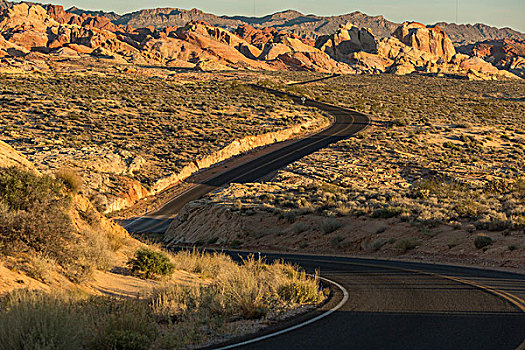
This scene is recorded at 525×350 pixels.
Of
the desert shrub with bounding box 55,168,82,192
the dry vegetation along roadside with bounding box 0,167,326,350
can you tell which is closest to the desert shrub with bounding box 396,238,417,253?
the dry vegetation along roadside with bounding box 0,167,326,350

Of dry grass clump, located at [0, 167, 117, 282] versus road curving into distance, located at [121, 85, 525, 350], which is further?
dry grass clump, located at [0, 167, 117, 282]

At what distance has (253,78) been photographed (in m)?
137

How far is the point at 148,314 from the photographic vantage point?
31.4 feet

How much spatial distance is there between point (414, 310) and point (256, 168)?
4099 cm

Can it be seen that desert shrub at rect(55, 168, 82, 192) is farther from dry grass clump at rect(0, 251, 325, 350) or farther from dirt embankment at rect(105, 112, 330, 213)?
dirt embankment at rect(105, 112, 330, 213)

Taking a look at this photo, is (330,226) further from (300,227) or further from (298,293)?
(298,293)

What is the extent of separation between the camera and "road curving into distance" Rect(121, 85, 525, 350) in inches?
331

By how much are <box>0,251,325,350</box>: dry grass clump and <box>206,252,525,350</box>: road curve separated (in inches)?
49.3

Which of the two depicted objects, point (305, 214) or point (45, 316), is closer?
point (45, 316)

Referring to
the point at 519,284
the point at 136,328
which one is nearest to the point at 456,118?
the point at 519,284

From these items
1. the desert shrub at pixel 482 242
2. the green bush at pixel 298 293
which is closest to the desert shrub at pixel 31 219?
the green bush at pixel 298 293

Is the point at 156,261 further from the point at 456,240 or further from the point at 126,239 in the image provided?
the point at 456,240

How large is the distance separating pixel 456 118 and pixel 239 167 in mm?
40250

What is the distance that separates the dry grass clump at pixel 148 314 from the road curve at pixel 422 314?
1252 millimetres
